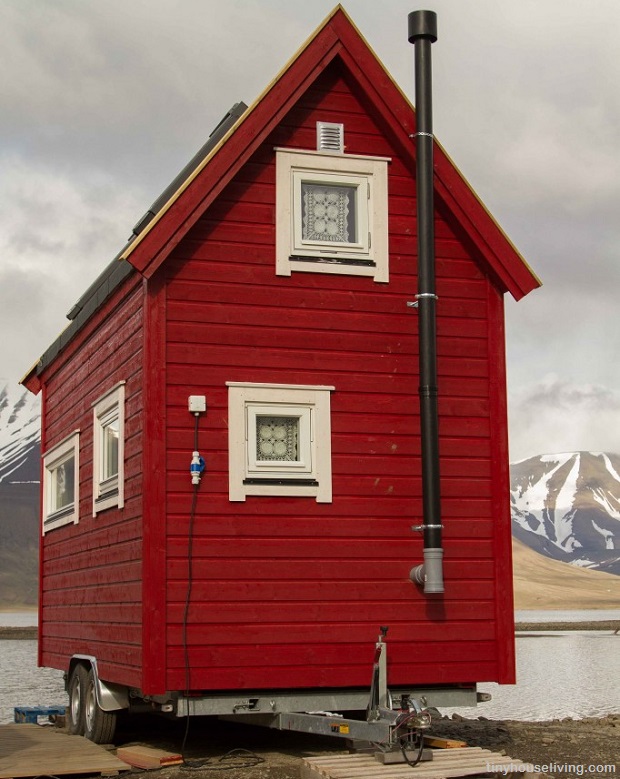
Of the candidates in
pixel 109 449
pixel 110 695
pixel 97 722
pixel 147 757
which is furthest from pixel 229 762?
pixel 109 449

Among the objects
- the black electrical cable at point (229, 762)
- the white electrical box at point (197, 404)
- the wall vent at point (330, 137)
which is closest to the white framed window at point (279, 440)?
the white electrical box at point (197, 404)

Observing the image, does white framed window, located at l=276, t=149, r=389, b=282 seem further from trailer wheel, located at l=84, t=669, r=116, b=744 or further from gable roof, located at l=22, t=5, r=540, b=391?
trailer wheel, located at l=84, t=669, r=116, b=744

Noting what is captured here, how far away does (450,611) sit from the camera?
13641 millimetres

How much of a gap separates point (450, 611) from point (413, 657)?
2.09ft

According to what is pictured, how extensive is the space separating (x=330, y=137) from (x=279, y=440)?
346cm

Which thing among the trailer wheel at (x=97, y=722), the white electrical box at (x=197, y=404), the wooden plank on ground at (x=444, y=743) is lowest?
the trailer wheel at (x=97, y=722)

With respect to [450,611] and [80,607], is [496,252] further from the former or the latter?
[80,607]

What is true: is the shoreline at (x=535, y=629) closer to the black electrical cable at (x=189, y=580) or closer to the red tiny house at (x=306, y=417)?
the red tiny house at (x=306, y=417)

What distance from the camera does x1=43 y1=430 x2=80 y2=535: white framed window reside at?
17.1 m

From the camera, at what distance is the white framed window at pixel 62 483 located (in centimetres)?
1712

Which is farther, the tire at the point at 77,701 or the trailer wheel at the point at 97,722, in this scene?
the tire at the point at 77,701

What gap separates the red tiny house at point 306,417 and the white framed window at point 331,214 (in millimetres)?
25

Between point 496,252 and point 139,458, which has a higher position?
point 496,252

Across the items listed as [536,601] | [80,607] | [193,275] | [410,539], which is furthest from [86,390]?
[536,601]
